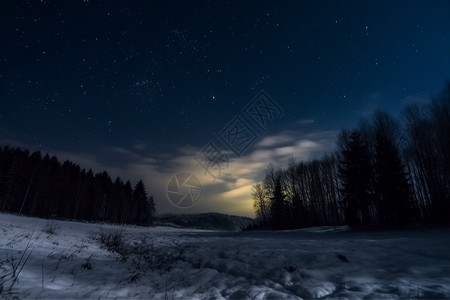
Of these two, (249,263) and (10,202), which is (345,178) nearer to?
(249,263)

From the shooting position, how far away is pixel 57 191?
40281 millimetres

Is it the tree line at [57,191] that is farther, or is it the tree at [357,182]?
the tree line at [57,191]

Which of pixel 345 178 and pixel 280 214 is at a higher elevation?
pixel 345 178

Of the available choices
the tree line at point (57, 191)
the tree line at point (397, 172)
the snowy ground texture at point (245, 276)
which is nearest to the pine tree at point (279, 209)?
the tree line at point (397, 172)

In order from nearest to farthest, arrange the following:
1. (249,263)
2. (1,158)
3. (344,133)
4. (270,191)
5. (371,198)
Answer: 1. (249,263)
2. (371,198)
3. (344,133)
4. (1,158)
5. (270,191)

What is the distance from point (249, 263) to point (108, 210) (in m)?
55.5

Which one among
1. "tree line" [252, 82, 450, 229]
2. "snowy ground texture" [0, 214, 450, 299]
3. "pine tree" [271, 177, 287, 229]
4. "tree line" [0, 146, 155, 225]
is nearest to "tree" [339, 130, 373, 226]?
"tree line" [252, 82, 450, 229]

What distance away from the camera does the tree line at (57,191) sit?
3553 cm

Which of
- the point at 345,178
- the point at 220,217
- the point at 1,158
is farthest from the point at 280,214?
the point at 220,217

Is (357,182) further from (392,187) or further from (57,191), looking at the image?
(57,191)

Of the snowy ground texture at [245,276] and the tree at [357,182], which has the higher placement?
the tree at [357,182]

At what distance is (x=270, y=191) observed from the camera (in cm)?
4569

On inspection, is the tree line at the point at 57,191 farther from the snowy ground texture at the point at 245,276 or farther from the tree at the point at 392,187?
the tree at the point at 392,187

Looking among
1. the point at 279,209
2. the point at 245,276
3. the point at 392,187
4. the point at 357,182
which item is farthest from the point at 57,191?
the point at 392,187
